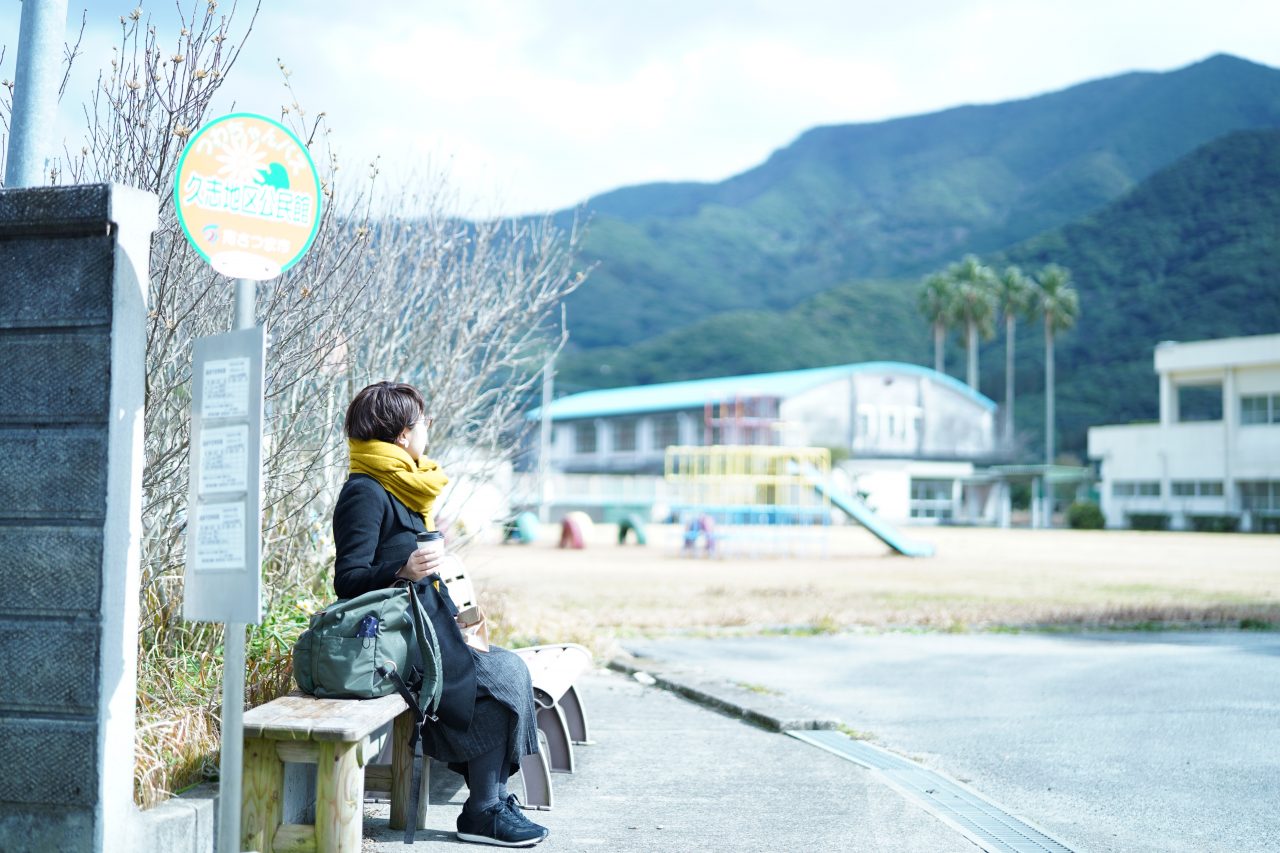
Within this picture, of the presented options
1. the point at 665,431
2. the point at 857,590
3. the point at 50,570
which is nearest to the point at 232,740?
the point at 50,570

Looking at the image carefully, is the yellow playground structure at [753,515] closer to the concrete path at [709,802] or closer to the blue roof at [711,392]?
the concrete path at [709,802]

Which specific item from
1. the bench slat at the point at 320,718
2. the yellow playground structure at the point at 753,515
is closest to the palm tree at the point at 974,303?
the yellow playground structure at the point at 753,515

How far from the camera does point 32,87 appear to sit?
494 centimetres

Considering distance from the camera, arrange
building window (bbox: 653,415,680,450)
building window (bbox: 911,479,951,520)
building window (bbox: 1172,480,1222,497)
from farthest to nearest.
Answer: building window (bbox: 911,479,951,520) → building window (bbox: 653,415,680,450) → building window (bbox: 1172,480,1222,497)

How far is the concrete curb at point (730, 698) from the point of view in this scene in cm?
719

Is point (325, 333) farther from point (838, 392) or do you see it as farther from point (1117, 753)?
point (838, 392)

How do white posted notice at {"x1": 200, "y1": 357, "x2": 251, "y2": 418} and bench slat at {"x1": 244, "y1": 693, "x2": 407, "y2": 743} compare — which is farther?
bench slat at {"x1": 244, "y1": 693, "x2": 407, "y2": 743}

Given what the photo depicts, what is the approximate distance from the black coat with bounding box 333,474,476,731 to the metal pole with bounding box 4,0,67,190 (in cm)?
179

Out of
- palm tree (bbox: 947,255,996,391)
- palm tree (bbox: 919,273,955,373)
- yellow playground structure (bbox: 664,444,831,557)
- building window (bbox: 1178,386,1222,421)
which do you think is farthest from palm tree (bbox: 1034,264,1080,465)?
yellow playground structure (bbox: 664,444,831,557)

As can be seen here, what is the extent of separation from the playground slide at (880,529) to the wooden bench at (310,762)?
88.4 feet

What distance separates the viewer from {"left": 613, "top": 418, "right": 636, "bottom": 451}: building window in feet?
236

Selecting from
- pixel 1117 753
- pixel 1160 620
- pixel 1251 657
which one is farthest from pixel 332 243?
pixel 1160 620

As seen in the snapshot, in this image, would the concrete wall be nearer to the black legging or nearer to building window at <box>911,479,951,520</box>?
the black legging

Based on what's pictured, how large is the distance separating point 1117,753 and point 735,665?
3.90m
